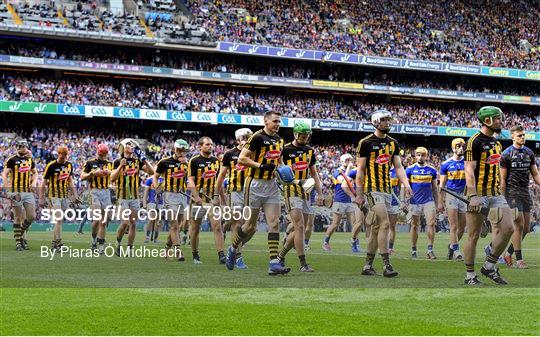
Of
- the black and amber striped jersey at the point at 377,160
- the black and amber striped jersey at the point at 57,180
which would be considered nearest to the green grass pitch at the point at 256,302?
the black and amber striped jersey at the point at 377,160

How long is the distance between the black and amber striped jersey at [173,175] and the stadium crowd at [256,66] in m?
38.6

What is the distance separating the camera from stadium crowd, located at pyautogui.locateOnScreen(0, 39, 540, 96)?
5612cm

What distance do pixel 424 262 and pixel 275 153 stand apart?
5242 millimetres

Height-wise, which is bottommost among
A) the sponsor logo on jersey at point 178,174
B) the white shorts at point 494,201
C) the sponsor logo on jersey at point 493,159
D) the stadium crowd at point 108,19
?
Answer: the sponsor logo on jersey at point 178,174

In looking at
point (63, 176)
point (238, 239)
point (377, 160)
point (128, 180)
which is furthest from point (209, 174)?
point (63, 176)

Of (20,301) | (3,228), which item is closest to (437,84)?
(3,228)

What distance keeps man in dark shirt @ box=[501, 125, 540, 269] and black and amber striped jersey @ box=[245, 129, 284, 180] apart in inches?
150

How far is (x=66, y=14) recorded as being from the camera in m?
55.7

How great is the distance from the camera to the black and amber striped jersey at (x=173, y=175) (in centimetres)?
1857

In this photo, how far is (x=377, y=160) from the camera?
14008 millimetres

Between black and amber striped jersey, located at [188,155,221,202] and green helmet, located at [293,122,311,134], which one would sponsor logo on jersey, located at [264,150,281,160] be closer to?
green helmet, located at [293,122,311,134]

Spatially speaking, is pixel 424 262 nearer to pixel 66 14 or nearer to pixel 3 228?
pixel 3 228

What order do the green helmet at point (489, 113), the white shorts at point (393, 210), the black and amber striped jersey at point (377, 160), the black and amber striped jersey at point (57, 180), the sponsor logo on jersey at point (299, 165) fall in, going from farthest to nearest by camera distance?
the black and amber striped jersey at point (57, 180) < the sponsor logo on jersey at point (299, 165) < the white shorts at point (393, 210) < the black and amber striped jersey at point (377, 160) < the green helmet at point (489, 113)

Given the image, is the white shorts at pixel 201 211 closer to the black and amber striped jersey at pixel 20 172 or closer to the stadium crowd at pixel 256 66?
the black and amber striped jersey at pixel 20 172
